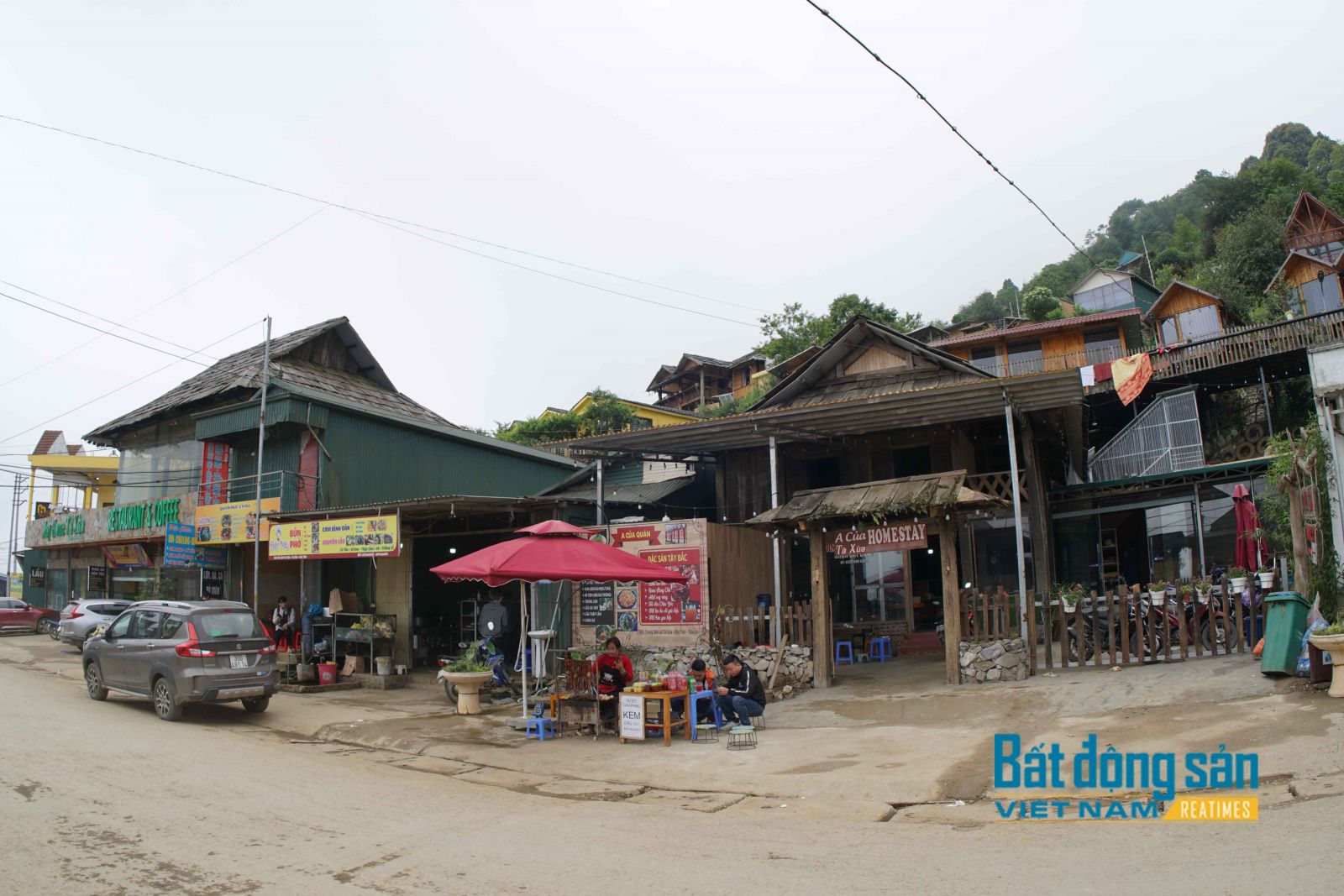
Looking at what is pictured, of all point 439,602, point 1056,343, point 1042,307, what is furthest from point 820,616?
point 1042,307

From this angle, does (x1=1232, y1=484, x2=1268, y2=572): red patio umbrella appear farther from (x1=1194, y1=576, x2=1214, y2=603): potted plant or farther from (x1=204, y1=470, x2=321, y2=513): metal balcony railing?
(x1=204, y1=470, x2=321, y2=513): metal balcony railing

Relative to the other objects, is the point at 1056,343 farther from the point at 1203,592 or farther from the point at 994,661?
the point at 994,661

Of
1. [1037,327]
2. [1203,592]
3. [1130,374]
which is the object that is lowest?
[1203,592]

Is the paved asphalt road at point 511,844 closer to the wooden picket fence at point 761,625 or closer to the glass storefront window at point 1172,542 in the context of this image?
the wooden picket fence at point 761,625

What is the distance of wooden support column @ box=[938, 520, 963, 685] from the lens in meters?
13.5

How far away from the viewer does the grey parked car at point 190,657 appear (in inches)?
498

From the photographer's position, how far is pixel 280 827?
7242 millimetres

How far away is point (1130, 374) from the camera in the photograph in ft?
77.1

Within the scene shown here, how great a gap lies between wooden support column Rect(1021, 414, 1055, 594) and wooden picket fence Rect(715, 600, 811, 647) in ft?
19.3

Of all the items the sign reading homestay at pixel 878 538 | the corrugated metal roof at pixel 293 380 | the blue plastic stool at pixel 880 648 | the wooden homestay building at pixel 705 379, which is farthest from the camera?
the wooden homestay building at pixel 705 379

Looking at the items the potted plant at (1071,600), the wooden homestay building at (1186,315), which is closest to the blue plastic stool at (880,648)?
the potted plant at (1071,600)

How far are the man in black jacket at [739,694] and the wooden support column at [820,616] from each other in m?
3.20

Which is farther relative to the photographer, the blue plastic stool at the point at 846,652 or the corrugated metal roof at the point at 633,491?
the corrugated metal roof at the point at 633,491

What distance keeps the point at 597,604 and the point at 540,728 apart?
429 centimetres
